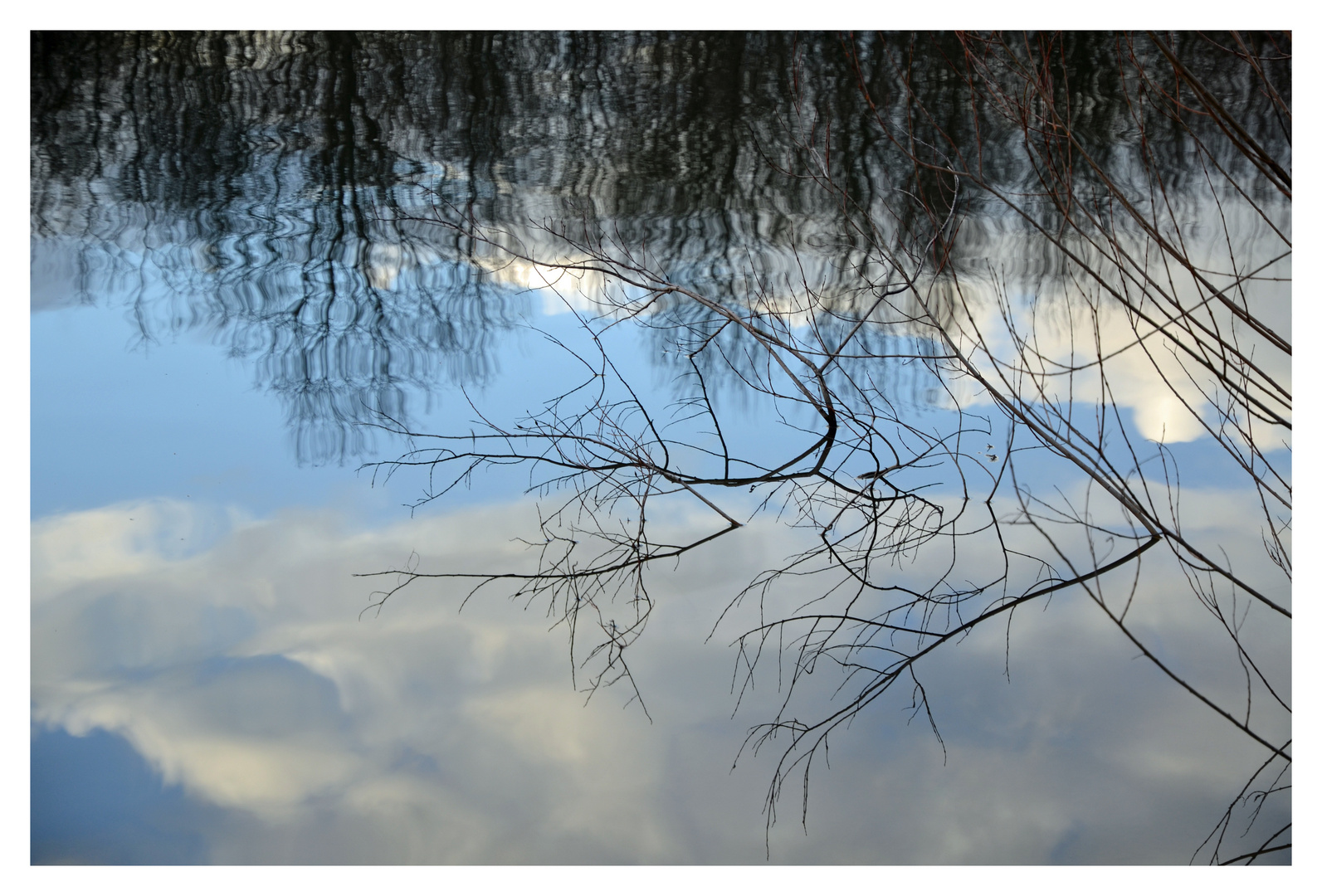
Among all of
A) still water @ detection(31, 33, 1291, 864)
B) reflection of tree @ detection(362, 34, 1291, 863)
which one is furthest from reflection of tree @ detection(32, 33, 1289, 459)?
reflection of tree @ detection(362, 34, 1291, 863)

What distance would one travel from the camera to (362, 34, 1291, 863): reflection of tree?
140cm

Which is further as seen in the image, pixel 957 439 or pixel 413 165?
pixel 413 165

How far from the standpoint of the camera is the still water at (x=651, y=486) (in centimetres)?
130

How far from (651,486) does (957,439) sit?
1.87ft

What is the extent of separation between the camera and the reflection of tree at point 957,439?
1.40 metres

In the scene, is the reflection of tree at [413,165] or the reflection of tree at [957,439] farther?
the reflection of tree at [413,165]

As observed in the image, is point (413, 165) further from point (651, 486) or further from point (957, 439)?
point (957, 439)

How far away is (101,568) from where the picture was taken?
5.18ft

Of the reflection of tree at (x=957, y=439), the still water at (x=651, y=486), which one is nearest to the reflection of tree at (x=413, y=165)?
the still water at (x=651, y=486)

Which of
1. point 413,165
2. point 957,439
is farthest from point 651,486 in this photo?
point 413,165

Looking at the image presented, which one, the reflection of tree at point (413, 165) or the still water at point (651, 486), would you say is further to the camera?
the reflection of tree at point (413, 165)

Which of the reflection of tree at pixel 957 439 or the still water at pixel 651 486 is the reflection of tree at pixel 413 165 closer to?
the still water at pixel 651 486

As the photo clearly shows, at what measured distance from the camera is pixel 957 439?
1794 millimetres
